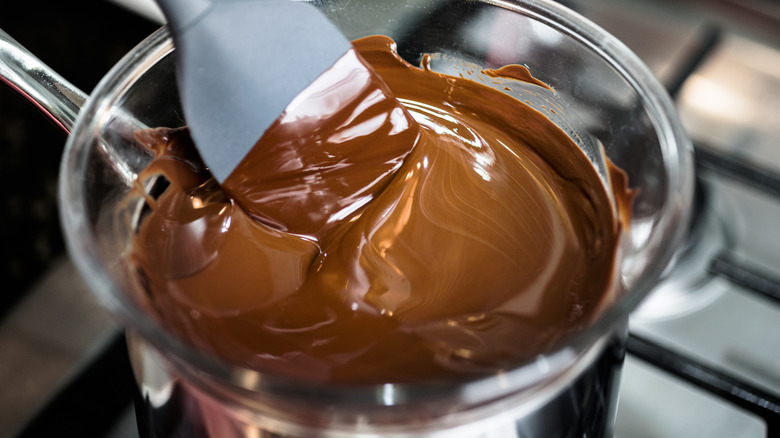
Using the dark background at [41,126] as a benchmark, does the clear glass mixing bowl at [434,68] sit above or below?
above

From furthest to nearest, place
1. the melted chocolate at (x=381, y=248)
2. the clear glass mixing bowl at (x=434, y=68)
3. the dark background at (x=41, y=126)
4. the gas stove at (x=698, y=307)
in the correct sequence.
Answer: the dark background at (x=41, y=126), the gas stove at (x=698, y=307), the melted chocolate at (x=381, y=248), the clear glass mixing bowl at (x=434, y=68)

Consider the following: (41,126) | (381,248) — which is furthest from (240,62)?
(41,126)

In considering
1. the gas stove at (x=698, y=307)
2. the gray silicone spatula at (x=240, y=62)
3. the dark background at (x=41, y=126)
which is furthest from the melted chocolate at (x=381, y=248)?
the dark background at (x=41, y=126)

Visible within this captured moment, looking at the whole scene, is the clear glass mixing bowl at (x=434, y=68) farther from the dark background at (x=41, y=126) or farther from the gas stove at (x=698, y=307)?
the dark background at (x=41, y=126)

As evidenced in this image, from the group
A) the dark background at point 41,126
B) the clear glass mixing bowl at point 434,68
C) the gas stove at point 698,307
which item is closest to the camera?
the clear glass mixing bowl at point 434,68

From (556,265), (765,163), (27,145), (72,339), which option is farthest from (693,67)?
(27,145)

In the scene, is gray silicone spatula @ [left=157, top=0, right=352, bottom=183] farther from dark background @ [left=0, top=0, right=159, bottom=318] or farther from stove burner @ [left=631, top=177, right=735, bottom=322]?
dark background @ [left=0, top=0, right=159, bottom=318]
